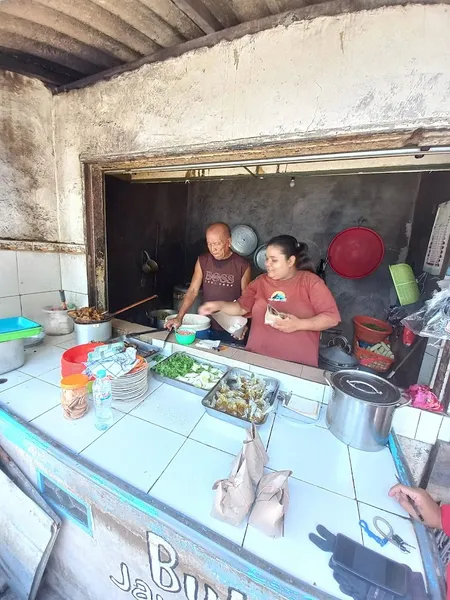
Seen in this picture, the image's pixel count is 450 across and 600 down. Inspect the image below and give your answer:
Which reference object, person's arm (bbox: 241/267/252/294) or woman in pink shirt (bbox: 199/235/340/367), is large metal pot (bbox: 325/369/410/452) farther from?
person's arm (bbox: 241/267/252/294)

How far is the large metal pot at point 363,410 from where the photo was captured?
104 centimetres

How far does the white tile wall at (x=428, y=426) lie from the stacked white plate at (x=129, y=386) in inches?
54.1

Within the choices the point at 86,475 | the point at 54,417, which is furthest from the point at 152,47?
the point at 86,475

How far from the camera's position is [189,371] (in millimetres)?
1573

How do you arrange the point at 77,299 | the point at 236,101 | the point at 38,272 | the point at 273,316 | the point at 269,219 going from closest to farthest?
the point at 236,101, the point at 273,316, the point at 38,272, the point at 77,299, the point at 269,219

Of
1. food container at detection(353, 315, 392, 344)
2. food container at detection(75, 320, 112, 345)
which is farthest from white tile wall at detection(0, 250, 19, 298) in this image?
food container at detection(353, 315, 392, 344)

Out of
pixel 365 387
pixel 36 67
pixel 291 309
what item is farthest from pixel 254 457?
pixel 36 67

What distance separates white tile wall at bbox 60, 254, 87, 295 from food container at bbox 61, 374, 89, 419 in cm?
105

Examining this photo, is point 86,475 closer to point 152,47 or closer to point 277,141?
point 277,141

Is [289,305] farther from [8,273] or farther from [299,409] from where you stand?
[8,273]

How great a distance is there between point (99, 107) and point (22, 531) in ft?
8.18

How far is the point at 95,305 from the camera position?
6.91 feet

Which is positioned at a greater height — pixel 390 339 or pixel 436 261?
pixel 436 261

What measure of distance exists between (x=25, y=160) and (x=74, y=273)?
83 centimetres
